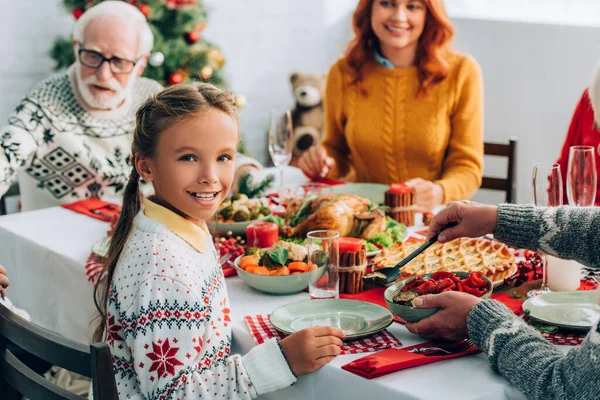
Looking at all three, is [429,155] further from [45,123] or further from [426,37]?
[45,123]

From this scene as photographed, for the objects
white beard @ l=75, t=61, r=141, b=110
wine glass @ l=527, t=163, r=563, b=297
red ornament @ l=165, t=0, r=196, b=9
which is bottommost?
wine glass @ l=527, t=163, r=563, b=297

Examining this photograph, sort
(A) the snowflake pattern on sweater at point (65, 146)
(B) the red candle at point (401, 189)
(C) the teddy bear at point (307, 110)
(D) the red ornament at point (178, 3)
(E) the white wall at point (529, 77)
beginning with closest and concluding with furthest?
1. (B) the red candle at point (401, 189)
2. (A) the snowflake pattern on sweater at point (65, 146)
3. (D) the red ornament at point (178, 3)
4. (E) the white wall at point (529, 77)
5. (C) the teddy bear at point (307, 110)

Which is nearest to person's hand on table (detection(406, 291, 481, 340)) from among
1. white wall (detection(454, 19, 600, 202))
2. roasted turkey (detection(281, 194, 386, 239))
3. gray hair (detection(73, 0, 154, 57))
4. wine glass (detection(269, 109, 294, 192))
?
roasted turkey (detection(281, 194, 386, 239))

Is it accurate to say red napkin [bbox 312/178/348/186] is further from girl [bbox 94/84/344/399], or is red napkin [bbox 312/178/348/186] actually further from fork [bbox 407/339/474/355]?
fork [bbox 407/339/474/355]

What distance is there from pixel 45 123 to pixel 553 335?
1.91 metres

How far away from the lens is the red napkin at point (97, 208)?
7.45ft

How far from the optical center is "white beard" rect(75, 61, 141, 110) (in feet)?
8.62

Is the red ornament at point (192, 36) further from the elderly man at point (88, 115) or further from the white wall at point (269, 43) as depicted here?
the elderly man at point (88, 115)

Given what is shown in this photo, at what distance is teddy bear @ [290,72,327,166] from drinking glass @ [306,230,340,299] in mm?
3161

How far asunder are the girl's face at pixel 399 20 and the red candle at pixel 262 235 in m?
1.13

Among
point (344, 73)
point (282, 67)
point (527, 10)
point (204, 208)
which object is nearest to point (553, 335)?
point (204, 208)

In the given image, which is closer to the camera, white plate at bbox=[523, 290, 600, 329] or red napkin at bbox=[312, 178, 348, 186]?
white plate at bbox=[523, 290, 600, 329]

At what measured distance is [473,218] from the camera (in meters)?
1.52

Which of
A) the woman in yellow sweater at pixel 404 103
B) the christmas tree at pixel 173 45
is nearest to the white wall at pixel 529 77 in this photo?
the woman in yellow sweater at pixel 404 103
